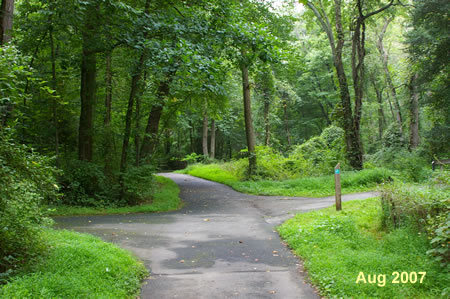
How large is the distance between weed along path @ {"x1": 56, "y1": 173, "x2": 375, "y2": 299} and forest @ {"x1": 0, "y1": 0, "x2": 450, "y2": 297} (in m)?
1.78

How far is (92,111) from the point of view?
14.2m

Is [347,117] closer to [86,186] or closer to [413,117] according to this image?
[413,117]

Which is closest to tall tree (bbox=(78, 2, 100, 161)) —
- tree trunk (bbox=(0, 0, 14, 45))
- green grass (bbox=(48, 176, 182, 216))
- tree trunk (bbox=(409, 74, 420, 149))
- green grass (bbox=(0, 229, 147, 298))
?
green grass (bbox=(48, 176, 182, 216))

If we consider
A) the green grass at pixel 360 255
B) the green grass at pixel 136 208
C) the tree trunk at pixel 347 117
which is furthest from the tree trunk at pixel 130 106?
the tree trunk at pixel 347 117

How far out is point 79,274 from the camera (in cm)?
495

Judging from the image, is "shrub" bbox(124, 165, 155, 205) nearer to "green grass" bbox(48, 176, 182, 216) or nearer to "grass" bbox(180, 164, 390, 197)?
"green grass" bbox(48, 176, 182, 216)

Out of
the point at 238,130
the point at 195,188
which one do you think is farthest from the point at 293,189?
the point at 238,130

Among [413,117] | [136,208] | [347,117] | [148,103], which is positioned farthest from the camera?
[413,117]

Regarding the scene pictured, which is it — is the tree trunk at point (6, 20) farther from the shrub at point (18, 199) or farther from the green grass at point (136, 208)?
the green grass at point (136, 208)

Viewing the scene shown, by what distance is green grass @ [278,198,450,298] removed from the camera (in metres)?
4.72
